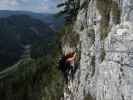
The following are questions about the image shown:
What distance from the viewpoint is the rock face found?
26.6 m

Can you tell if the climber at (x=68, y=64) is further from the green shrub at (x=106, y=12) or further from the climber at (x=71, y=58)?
the green shrub at (x=106, y=12)

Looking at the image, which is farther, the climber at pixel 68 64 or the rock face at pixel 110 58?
the climber at pixel 68 64

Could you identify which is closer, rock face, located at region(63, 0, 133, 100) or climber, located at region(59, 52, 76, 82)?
rock face, located at region(63, 0, 133, 100)

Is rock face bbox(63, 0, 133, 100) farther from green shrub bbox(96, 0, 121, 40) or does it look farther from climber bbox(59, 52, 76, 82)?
climber bbox(59, 52, 76, 82)

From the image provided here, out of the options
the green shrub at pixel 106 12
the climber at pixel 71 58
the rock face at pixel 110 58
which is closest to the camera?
the rock face at pixel 110 58

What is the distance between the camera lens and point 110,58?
29.8 meters

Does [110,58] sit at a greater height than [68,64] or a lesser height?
greater

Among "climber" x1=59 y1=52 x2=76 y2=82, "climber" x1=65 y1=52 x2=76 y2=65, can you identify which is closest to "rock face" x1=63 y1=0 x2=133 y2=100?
"climber" x1=65 y1=52 x2=76 y2=65

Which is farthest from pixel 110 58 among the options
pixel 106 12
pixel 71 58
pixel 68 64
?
pixel 68 64

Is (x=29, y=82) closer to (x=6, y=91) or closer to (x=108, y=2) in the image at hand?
(x=6, y=91)

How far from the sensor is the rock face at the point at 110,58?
1047 inches

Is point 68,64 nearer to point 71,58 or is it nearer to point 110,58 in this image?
point 71,58

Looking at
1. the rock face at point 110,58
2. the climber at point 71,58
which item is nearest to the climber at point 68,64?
the climber at point 71,58

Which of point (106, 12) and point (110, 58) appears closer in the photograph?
point (110, 58)
